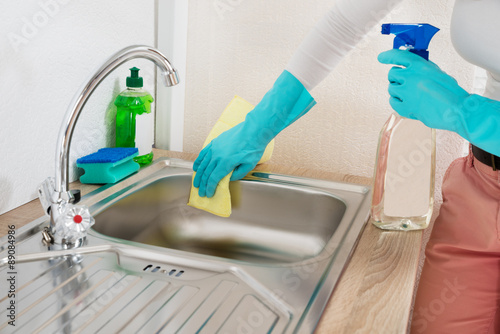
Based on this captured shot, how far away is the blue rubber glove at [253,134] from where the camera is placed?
979mm

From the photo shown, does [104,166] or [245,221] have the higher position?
[104,166]

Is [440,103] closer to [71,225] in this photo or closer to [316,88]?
[316,88]

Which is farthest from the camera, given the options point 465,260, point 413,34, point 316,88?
point 316,88

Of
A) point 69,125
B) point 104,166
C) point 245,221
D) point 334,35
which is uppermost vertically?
point 334,35

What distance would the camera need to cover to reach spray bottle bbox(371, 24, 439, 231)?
0.89 m

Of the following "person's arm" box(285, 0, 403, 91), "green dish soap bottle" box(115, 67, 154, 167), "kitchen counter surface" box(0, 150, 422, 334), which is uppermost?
"person's arm" box(285, 0, 403, 91)

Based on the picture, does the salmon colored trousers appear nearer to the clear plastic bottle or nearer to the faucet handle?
the clear plastic bottle

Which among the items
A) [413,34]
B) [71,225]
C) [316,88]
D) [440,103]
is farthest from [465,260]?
[71,225]

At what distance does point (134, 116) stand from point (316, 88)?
45cm

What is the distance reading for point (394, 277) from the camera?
716mm

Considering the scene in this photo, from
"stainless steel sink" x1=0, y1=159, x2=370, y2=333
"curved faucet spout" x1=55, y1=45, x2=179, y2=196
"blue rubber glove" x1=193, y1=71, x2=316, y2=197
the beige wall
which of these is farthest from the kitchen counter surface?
the beige wall

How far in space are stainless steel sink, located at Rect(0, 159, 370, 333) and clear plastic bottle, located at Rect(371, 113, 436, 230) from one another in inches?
2.3

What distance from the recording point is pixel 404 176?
90 centimetres

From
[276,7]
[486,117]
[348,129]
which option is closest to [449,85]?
[486,117]
